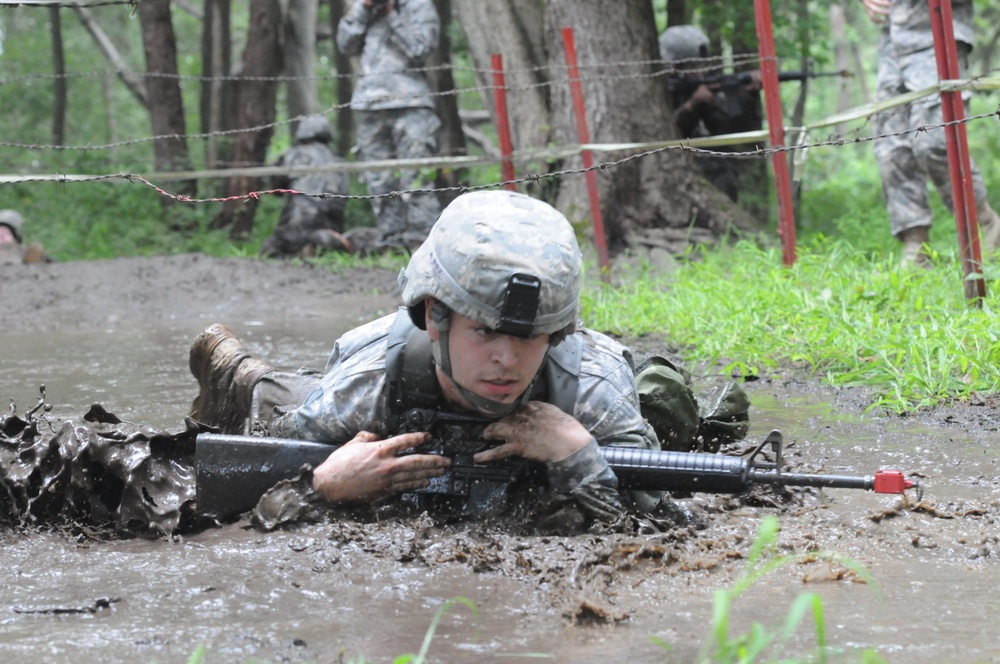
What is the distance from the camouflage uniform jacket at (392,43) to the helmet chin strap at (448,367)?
8585 mm

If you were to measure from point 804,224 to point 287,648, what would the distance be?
35.9 feet

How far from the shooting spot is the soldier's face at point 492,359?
2.88 m

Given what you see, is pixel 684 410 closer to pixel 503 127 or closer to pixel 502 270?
pixel 502 270

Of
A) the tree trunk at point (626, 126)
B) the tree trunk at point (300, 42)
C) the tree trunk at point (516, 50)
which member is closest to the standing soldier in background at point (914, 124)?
the tree trunk at point (626, 126)

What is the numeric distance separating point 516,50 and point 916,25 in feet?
13.6

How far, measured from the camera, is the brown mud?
2.29 meters

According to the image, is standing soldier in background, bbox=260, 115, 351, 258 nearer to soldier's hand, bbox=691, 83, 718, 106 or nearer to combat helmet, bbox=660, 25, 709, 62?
combat helmet, bbox=660, 25, 709, 62

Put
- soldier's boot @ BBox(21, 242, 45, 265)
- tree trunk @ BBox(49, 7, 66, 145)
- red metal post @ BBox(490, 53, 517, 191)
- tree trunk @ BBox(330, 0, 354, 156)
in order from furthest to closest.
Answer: tree trunk @ BBox(330, 0, 354, 156) < tree trunk @ BBox(49, 7, 66, 145) < soldier's boot @ BBox(21, 242, 45, 265) < red metal post @ BBox(490, 53, 517, 191)

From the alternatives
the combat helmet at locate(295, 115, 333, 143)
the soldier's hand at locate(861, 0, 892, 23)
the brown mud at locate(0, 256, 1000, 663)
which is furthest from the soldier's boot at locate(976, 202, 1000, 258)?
the combat helmet at locate(295, 115, 333, 143)

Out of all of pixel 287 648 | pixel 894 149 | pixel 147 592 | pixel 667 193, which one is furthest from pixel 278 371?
pixel 667 193

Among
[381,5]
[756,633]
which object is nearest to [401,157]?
[381,5]

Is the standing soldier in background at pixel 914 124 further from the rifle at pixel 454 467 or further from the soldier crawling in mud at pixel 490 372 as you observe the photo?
the rifle at pixel 454 467

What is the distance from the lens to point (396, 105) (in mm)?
11625

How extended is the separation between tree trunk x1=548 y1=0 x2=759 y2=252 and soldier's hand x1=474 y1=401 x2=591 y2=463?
230 inches
